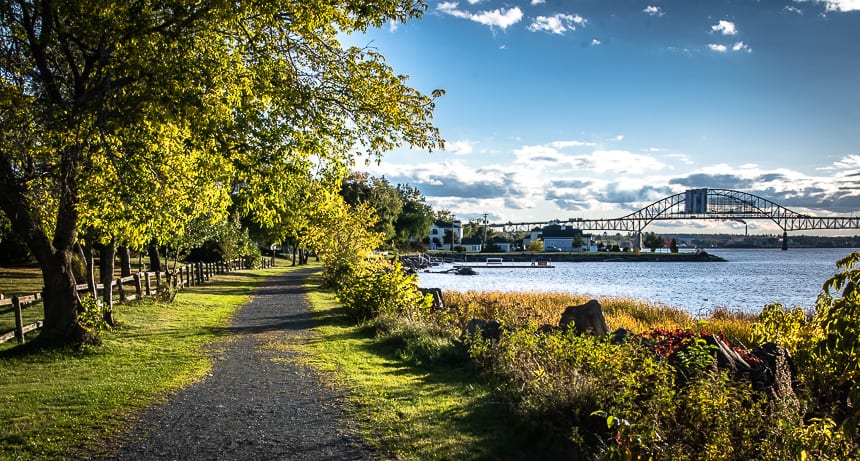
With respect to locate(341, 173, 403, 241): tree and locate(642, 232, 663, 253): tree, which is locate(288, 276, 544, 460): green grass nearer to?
locate(341, 173, 403, 241): tree

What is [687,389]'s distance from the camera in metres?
6.45

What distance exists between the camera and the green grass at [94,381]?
6559 millimetres

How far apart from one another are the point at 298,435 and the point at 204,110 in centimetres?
603

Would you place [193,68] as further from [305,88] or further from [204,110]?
[305,88]

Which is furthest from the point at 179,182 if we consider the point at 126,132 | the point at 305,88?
the point at 305,88

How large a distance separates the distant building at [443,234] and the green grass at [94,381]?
13952 centimetres

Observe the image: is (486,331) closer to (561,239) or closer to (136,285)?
(136,285)

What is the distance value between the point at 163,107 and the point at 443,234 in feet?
500

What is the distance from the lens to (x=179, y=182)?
38.5ft

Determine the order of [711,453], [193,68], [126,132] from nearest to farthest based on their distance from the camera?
[711,453]
[193,68]
[126,132]

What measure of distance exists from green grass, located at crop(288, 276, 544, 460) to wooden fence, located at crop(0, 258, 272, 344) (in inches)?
223

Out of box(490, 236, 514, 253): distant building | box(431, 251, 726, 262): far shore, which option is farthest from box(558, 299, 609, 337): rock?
box(490, 236, 514, 253): distant building

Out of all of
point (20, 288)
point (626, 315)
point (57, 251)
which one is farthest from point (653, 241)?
point (57, 251)

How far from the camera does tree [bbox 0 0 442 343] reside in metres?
9.66
